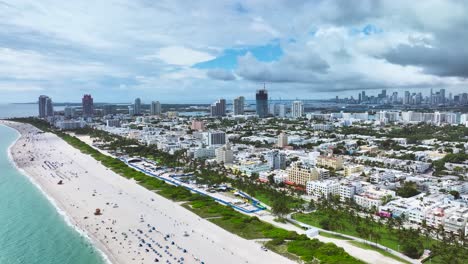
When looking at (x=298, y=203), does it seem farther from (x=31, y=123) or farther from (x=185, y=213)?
(x=31, y=123)

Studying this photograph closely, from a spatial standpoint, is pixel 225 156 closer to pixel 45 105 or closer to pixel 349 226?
pixel 349 226

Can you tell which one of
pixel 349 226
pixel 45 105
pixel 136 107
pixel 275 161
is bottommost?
pixel 349 226

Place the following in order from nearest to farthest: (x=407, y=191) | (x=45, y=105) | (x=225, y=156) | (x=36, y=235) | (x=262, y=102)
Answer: (x=36, y=235)
(x=407, y=191)
(x=225, y=156)
(x=45, y=105)
(x=262, y=102)

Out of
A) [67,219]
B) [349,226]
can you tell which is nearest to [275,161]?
[349,226]

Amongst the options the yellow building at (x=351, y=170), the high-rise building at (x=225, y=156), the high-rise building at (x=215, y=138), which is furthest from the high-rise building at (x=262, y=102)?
the yellow building at (x=351, y=170)

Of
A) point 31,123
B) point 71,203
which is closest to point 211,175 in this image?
point 71,203

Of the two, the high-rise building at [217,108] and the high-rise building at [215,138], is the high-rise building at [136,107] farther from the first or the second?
the high-rise building at [215,138]
